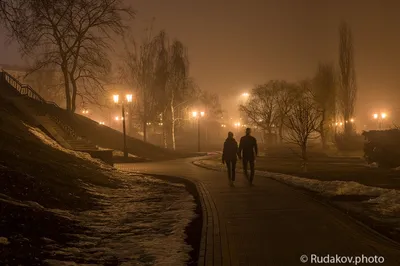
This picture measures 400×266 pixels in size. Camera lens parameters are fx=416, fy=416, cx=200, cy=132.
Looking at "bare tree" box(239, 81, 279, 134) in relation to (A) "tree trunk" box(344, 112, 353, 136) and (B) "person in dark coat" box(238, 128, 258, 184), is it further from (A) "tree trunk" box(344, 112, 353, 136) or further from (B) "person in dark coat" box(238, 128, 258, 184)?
(B) "person in dark coat" box(238, 128, 258, 184)

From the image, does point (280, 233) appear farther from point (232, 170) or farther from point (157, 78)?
point (157, 78)

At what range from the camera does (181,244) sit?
690 centimetres

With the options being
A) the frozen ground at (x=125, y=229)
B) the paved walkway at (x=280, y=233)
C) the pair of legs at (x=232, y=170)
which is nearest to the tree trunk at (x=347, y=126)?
the pair of legs at (x=232, y=170)

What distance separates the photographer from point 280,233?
7.17 meters

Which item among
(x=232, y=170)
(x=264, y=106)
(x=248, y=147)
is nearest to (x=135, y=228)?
(x=248, y=147)

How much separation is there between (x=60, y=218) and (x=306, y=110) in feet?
57.1

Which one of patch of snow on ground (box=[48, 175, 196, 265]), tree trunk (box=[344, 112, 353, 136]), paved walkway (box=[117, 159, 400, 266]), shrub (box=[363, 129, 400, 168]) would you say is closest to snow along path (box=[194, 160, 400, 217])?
paved walkway (box=[117, 159, 400, 266])

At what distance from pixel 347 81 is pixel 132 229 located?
4997cm

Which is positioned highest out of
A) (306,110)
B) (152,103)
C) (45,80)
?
(45,80)

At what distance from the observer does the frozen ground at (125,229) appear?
238 inches

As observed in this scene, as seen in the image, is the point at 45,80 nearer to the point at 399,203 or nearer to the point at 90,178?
the point at 90,178

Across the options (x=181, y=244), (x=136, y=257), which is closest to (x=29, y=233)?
(x=136, y=257)

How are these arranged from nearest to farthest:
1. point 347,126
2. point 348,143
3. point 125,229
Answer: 1. point 125,229
2. point 348,143
3. point 347,126

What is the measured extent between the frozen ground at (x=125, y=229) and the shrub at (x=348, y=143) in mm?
43794
